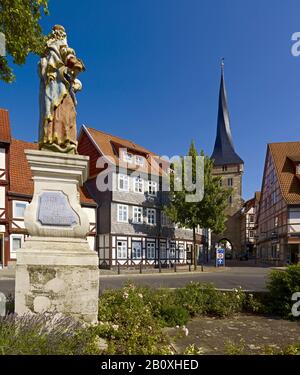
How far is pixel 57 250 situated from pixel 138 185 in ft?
86.6

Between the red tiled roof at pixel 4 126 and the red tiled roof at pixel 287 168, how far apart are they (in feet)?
83.8

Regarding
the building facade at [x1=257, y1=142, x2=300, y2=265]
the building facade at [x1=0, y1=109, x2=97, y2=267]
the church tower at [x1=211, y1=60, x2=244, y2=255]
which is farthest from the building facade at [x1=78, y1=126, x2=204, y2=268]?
the church tower at [x1=211, y1=60, x2=244, y2=255]

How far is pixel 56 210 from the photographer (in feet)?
18.1

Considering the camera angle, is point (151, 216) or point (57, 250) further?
point (151, 216)

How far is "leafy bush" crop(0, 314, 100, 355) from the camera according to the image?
3355 millimetres

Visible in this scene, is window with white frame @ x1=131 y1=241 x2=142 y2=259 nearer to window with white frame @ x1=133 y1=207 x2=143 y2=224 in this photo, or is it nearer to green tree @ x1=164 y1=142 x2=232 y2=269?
window with white frame @ x1=133 y1=207 x2=143 y2=224

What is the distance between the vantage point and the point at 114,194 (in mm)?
28906

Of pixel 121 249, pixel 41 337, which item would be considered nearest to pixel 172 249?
pixel 121 249

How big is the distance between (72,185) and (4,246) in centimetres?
2114

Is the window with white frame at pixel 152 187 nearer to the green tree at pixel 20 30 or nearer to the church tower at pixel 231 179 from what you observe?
the green tree at pixel 20 30

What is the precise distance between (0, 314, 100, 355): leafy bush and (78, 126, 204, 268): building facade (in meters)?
23.9

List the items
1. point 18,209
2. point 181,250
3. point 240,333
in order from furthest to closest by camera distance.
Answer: point 181,250
point 18,209
point 240,333

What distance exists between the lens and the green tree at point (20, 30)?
787cm

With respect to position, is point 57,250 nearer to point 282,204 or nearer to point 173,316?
point 173,316
